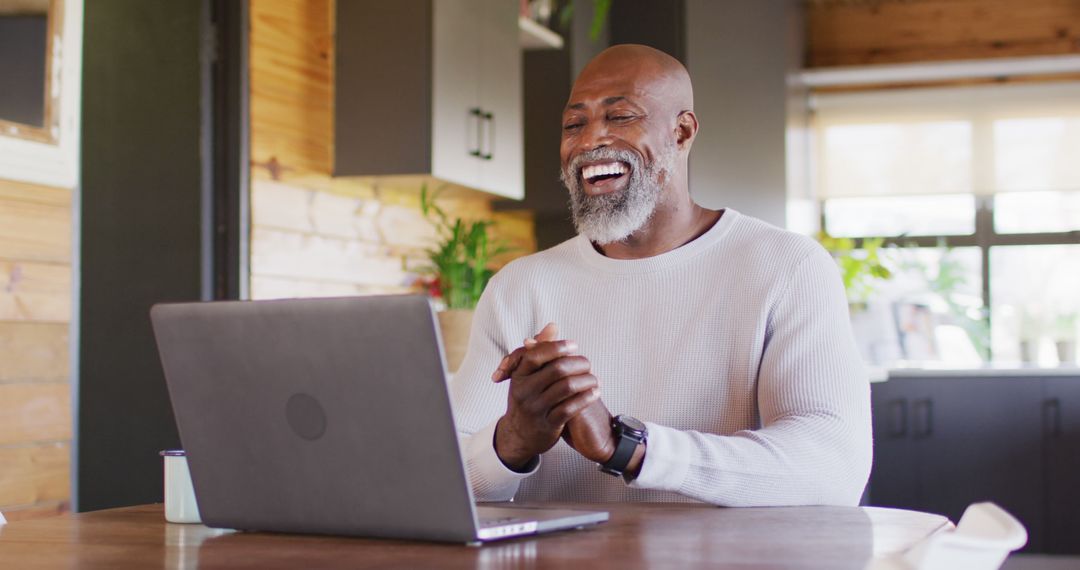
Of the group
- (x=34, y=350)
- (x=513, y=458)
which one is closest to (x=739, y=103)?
(x=34, y=350)

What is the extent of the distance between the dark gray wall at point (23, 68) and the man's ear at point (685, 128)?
133cm

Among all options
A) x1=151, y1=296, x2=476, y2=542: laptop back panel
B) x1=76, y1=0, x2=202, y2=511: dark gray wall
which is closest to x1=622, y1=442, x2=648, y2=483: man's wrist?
x1=151, y1=296, x2=476, y2=542: laptop back panel

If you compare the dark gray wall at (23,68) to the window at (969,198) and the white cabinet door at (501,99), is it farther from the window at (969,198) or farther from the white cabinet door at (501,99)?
the window at (969,198)

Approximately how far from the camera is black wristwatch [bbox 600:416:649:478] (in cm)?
146

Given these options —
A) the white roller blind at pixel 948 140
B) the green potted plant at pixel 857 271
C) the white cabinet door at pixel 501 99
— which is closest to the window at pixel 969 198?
the white roller blind at pixel 948 140

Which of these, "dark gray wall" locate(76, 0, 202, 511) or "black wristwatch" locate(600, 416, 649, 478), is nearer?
"black wristwatch" locate(600, 416, 649, 478)

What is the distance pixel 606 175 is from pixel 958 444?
3.45m

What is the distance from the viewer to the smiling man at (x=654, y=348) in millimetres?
1479

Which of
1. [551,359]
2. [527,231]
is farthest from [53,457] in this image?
[527,231]

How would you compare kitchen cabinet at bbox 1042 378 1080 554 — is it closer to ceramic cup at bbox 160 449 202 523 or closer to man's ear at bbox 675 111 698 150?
man's ear at bbox 675 111 698 150

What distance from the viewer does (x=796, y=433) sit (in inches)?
64.1

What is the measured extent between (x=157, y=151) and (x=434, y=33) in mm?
907

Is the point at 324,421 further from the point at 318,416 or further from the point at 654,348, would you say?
the point at 654,348

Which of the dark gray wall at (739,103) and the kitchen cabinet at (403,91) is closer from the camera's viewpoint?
the kitchen cabinet at (403,91)
